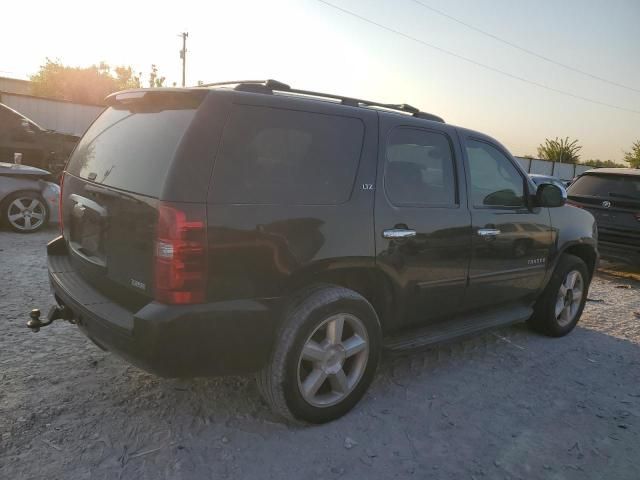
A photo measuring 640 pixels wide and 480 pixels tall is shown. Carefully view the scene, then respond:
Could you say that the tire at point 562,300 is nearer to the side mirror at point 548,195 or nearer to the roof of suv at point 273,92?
the side mirror at point 548,195

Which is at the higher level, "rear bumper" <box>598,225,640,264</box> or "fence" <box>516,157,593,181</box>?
"fence" <box>516,157,593,181</box>

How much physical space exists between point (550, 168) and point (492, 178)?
36693mm

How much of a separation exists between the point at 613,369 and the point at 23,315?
4.83 m

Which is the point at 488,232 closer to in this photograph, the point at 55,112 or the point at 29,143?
the point at 29,143

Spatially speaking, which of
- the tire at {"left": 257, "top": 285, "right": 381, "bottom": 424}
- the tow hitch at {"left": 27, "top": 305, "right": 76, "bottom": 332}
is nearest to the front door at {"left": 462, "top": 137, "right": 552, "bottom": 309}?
the tire at {"left": 257, "top": 285, "right": 381, "bottom": 424}

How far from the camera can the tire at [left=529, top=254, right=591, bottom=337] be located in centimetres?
468

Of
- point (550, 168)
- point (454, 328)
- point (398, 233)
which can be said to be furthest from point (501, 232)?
point (550, 168)

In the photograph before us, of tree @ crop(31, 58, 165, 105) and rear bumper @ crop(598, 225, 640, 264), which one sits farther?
tree @ crop(31, 58, 165, 105)

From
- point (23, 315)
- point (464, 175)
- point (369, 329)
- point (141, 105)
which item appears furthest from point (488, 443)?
point (23, 315)

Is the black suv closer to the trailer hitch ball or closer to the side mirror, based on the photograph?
the trailer hitch ball

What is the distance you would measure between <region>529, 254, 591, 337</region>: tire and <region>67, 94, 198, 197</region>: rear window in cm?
362

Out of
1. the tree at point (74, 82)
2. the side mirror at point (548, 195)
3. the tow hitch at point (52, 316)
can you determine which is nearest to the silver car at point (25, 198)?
the tow hitch at point (52, 316)

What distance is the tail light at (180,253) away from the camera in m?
2.37

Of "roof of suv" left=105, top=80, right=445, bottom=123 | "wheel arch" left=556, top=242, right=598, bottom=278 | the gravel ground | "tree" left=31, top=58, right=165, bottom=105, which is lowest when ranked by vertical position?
the gravel ground
